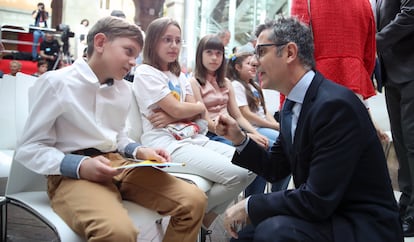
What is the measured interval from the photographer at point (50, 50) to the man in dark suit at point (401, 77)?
21.6 feet

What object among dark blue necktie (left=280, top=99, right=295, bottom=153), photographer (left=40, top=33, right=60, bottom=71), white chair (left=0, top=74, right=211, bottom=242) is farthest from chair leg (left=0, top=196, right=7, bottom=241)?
photographer (left=40, top=33, right=60, bottom=71)

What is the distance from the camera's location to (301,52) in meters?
1.19

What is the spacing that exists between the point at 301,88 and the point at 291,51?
12 cm

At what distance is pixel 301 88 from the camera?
1.16 meters

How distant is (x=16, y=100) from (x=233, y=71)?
1.45 metres

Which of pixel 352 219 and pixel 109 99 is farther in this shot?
pixel 109 99

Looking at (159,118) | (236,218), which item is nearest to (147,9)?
(159,118)

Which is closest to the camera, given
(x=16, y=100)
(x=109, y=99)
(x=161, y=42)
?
(x=109, y=99)

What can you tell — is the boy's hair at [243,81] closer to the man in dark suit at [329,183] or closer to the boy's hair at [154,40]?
the boy's hair at [154,40]

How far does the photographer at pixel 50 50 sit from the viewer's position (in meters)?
7.54

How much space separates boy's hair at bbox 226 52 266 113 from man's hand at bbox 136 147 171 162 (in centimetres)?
119

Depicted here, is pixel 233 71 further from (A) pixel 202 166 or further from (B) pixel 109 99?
(B) pixel 109 99

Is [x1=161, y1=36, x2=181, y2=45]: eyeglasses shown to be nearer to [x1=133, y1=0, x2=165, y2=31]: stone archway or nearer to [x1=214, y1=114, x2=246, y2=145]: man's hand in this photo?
[x1=214, y1=114, x2=246, y2=145]: man's hand

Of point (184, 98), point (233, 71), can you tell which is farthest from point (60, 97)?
point (233, 71)
